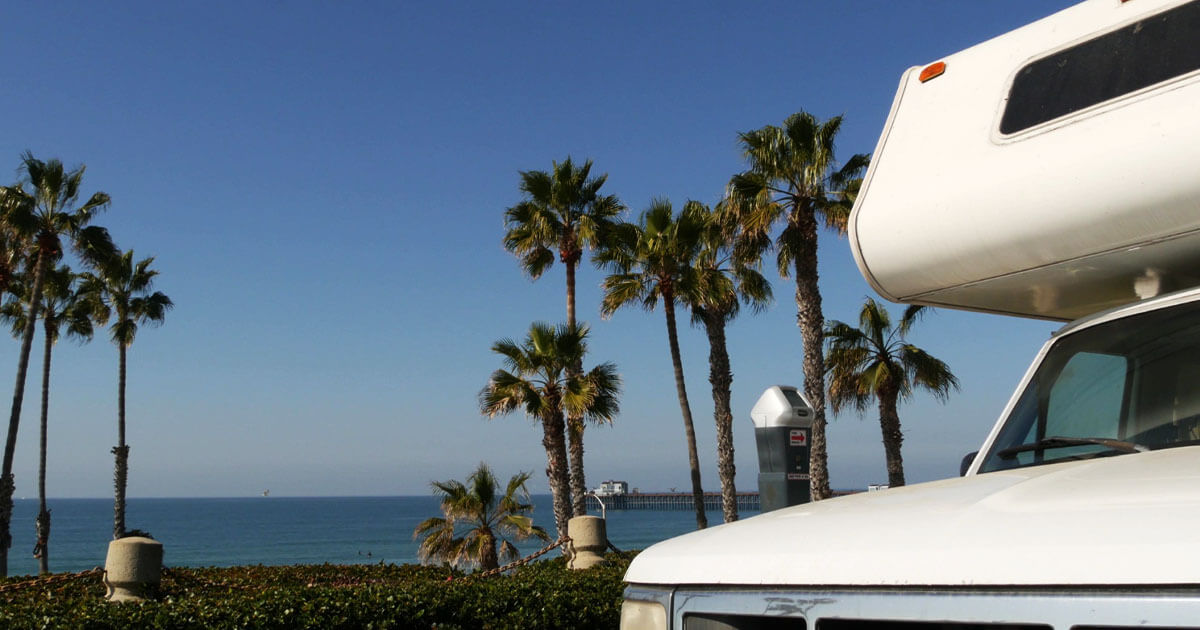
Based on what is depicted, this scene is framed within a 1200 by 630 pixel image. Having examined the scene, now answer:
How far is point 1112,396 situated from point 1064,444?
0.99 feet

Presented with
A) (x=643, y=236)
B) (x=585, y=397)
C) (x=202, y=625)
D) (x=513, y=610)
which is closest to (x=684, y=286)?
(x=643, y=236)

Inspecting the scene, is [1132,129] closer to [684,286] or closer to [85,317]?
[684,286]

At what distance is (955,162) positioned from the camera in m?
3.62

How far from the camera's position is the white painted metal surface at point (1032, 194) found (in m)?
3.01

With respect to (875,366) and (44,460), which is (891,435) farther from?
(44,460)

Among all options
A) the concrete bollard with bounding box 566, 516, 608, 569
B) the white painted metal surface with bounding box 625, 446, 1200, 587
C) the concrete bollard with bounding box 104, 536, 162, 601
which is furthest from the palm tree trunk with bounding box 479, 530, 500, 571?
the white painted metal surface with bounding box 625, 446, 1200, 587

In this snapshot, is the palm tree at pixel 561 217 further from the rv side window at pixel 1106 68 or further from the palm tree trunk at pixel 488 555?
the rv side window at pixel 1106 68

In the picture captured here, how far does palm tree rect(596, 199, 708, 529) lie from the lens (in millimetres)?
23969

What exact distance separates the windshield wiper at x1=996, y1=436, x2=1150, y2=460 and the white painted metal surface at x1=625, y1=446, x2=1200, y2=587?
7.7 inches

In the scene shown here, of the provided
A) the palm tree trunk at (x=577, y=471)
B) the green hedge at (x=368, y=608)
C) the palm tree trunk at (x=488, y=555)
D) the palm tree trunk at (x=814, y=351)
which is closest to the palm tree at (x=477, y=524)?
the palm tree trunk at (x=488, y=555)

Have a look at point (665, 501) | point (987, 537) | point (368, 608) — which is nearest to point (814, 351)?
point (368, 608)

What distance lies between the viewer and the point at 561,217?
26219mm

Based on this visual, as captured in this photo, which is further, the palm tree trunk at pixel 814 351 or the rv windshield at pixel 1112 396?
the palm tree trunk at pixel 814 351

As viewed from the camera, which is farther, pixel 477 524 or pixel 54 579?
pixel 477 524
